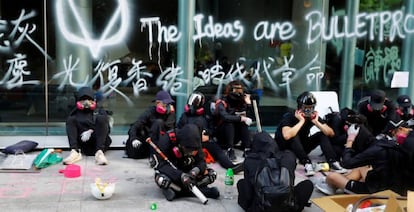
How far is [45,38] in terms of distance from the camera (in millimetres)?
8352

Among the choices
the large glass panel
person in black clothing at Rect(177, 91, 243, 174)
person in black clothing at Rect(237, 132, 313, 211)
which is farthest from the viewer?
the large glass panel

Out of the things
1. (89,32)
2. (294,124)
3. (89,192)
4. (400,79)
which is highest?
(89,32)

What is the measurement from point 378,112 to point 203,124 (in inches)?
100

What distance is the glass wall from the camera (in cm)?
841

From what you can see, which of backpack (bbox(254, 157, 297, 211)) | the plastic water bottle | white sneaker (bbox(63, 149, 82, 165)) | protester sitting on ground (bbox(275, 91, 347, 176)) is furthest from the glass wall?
backpack (bbox(254, 157, 297, 211))

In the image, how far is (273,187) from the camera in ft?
15.0

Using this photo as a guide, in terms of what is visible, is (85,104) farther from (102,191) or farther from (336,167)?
(336,167)

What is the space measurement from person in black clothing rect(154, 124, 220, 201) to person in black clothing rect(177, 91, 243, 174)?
132 cm

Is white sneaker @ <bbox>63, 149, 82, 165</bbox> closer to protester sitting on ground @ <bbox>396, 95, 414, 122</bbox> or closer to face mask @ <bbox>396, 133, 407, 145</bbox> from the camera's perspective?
face mask @ <bbox>396, 133, 407, 145</bbox>

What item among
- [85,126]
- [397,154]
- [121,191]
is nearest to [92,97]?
[85,126]

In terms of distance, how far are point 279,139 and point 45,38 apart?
4321mm

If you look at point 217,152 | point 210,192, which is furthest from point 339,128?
point 210,192

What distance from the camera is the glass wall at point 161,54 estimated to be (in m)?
8.41

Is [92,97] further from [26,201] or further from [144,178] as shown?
[26,201]
